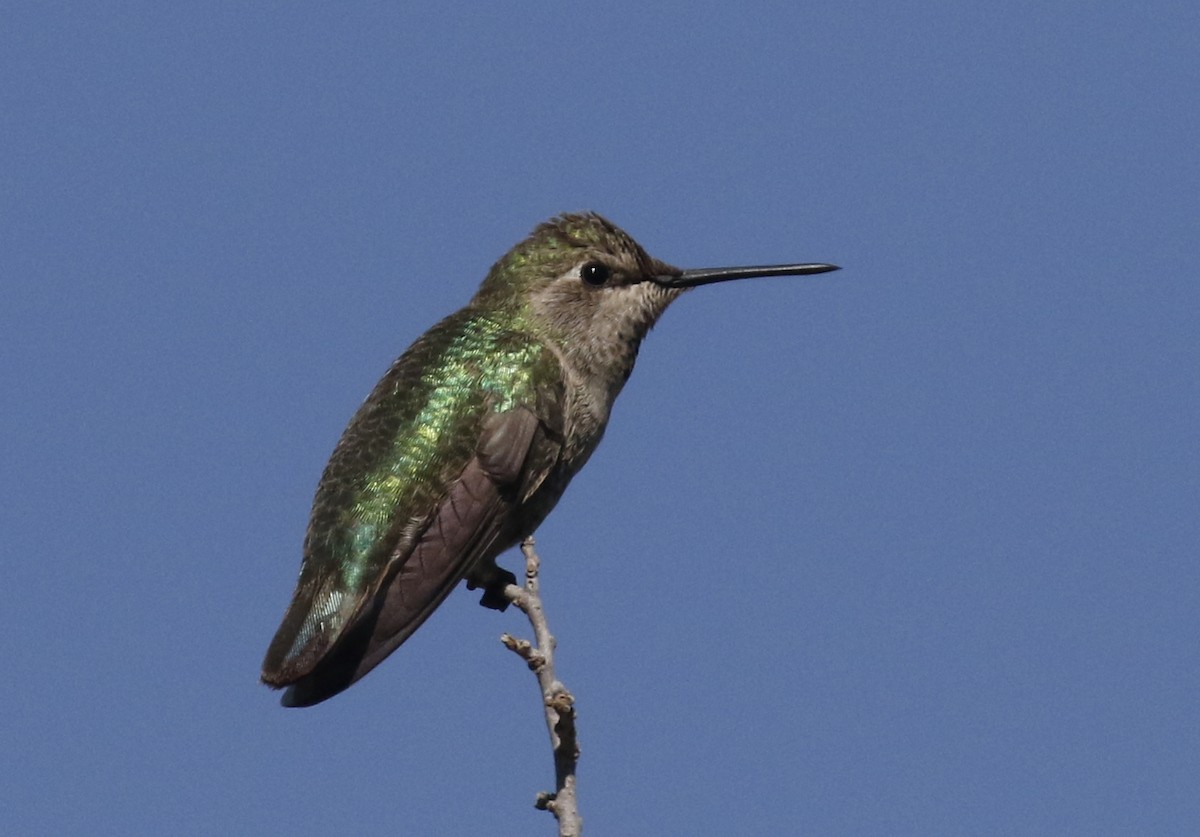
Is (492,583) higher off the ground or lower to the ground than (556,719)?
higher

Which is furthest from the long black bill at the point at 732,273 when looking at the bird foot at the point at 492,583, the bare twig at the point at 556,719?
the bare twig at the point at 556,719

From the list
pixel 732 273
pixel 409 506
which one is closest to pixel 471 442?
pixel 409 506

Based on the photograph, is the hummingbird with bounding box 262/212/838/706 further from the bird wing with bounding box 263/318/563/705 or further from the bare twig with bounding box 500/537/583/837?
the bare twig with bounding box 500/537/583/837

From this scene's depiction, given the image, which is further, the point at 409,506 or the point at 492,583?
the point at 492,583

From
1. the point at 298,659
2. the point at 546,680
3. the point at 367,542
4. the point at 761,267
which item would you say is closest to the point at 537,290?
the point at 761,267

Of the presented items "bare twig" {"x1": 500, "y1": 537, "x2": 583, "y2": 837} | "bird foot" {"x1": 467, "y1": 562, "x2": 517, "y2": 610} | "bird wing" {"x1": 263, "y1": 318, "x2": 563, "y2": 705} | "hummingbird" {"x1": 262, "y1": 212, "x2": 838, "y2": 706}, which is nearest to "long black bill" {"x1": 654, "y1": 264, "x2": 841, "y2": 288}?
"hummingbird" {"x1": 262, "y1": 212, "x2": 838, "y2": 706}

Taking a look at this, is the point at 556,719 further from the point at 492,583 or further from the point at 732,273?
the point at 732,273

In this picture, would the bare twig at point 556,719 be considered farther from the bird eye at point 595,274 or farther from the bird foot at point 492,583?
the bird eye at point 595,274
